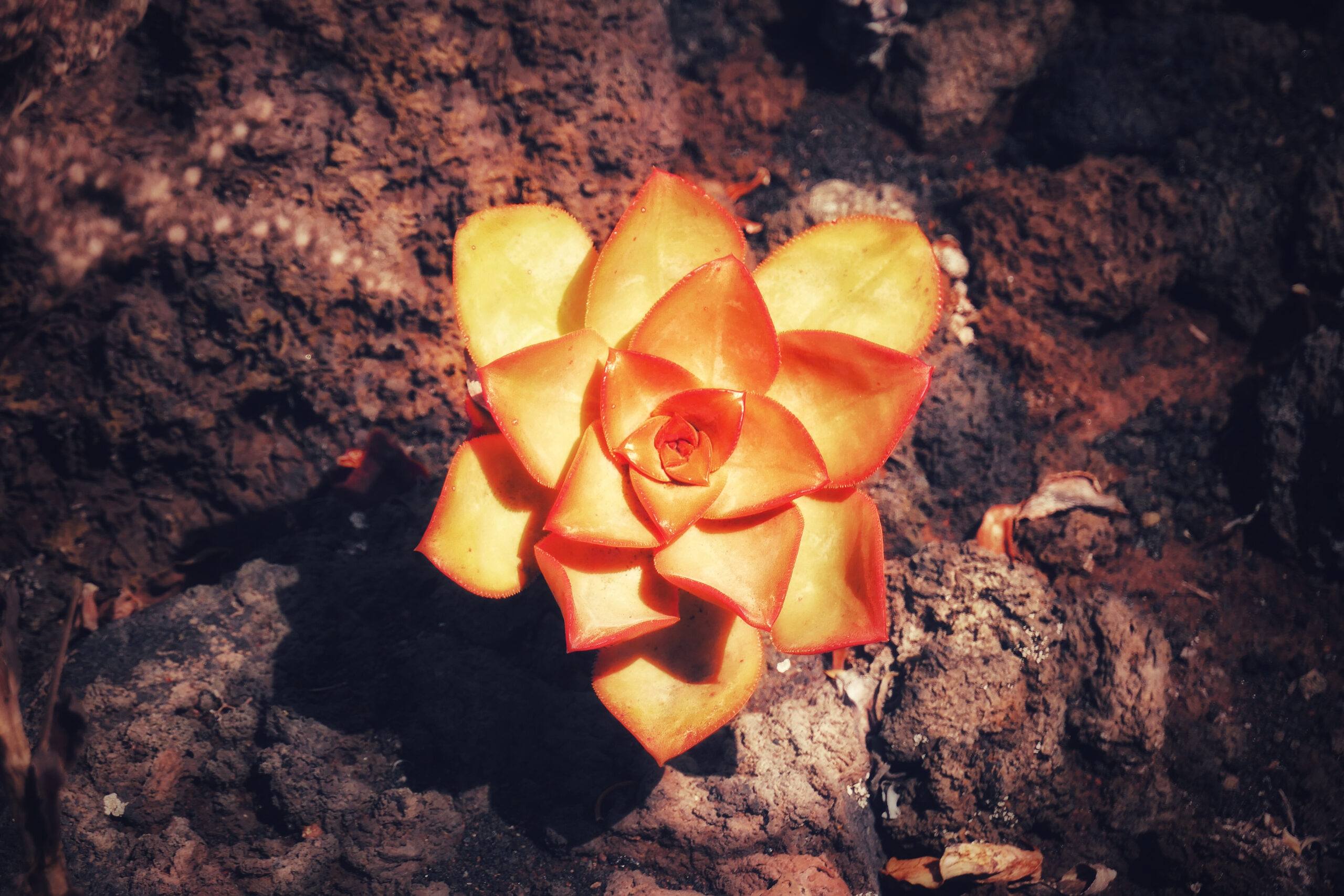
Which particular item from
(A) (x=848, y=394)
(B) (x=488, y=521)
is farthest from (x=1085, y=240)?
(B) (x=488, y=521)

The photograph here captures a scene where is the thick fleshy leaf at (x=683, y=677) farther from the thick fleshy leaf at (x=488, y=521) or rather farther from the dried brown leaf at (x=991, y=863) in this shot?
the dried brown leaf at (x=991, y=863)

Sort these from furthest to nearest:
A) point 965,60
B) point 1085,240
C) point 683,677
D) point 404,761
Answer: point 965,60 → point 1085,240 → point 404,761 → point 683,677

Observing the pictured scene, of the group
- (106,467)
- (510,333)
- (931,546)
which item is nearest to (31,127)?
(106,467)

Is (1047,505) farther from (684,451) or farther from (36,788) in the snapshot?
(36,788)

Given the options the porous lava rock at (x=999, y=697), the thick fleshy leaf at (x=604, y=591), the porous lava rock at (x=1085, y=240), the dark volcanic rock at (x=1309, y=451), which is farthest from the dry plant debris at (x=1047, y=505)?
the thick fleshy leaf at (x=604, y=591)

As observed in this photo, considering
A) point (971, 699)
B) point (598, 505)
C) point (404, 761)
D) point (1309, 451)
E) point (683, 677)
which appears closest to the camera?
point (598, 505)

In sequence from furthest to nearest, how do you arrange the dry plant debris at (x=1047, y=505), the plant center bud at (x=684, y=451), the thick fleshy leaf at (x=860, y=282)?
the dry plant debris at (x=1047, y=505), the thick fleshy leaf at (x=860, y=282), the plant center bud at (x=684, y=451)
